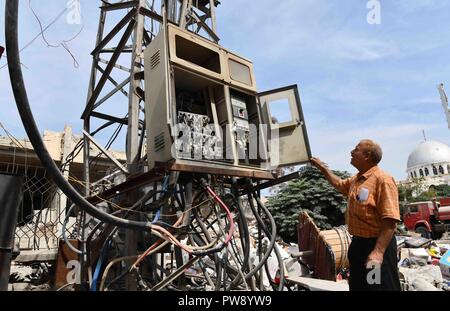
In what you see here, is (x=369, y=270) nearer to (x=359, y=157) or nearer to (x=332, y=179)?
(x=359, y=157)

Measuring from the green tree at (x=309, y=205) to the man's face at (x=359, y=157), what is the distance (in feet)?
43.2

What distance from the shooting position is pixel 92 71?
561 centimetres

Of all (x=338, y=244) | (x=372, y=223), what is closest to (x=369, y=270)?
(x=372, y=223)

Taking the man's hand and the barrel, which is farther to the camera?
the barrel

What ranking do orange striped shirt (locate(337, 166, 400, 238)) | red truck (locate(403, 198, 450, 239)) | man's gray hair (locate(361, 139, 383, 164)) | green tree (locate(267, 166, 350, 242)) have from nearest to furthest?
1. orange striped shirt (locate(337, 166, 400, 238))
2. man's gray hair (locate(361, 139, 383, 164))
3. green tree (locate(267, 166, 350, 242))
4. red truck (locate(403, 198, 450, 239))

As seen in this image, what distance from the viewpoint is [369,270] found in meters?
2.57

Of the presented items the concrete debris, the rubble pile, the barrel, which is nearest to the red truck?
the rubble pile

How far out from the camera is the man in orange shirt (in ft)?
8.29

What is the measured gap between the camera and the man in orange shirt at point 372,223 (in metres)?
2.53

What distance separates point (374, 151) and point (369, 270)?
104cm

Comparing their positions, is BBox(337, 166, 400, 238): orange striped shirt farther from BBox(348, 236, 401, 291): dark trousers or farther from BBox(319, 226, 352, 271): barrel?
BBox(319, 226, 352, 271): barrel
